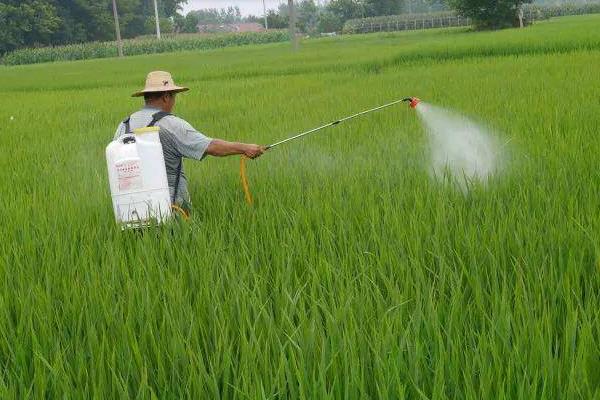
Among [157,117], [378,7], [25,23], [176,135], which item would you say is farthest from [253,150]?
[378,7]

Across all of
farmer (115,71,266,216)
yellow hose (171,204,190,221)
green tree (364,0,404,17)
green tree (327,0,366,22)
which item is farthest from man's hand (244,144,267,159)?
green tree (364,0,404,17)

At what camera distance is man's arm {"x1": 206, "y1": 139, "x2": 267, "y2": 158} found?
277 centimetres

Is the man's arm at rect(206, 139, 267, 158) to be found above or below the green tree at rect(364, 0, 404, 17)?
below

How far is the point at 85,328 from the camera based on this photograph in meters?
1.70

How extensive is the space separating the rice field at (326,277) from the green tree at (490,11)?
73.2 feet

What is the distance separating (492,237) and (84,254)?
4.48 feet

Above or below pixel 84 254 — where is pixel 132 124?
above

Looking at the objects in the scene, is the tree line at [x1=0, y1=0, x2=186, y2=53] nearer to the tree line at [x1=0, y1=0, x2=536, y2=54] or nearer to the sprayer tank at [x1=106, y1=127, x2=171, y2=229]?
the tree line at [x1=0, y1=0, x2=536, y2=54]

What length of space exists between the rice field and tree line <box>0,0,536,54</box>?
75.1ft

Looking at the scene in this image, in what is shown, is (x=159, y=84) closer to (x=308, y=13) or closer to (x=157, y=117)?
(x=157, y=117)

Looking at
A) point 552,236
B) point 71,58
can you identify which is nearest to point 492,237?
point 552,236

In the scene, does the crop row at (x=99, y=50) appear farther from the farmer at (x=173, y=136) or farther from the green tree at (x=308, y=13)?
the farmer at (x=173, y=136)

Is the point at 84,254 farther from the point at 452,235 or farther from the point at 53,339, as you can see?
the point at 452,235

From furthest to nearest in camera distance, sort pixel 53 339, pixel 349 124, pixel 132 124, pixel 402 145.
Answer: pixel 349 124
pixel 402 145
pixel 132 124
pixel 53 339
